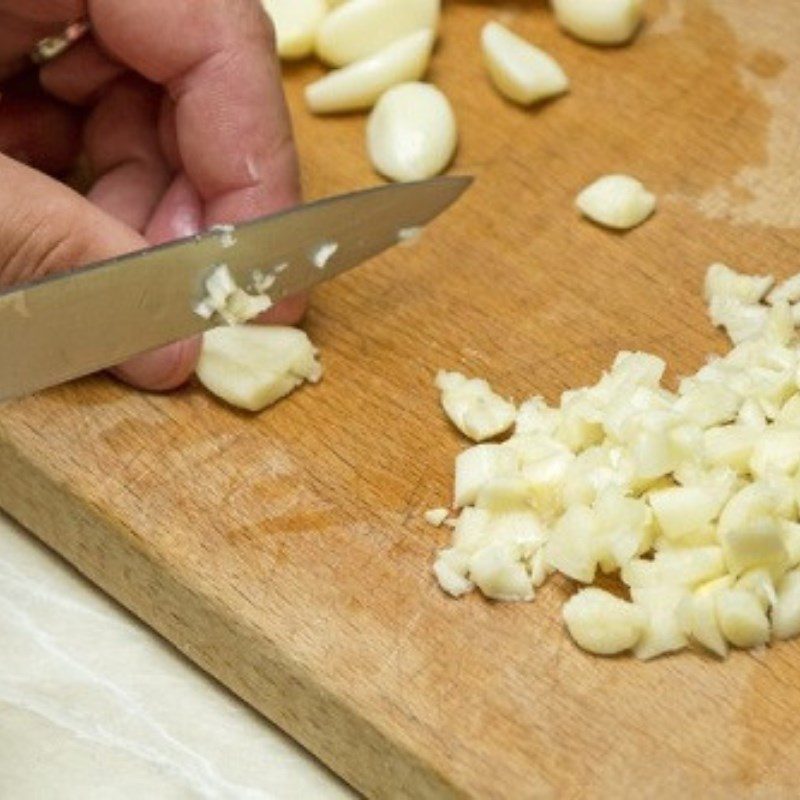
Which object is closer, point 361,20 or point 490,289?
point 490,289

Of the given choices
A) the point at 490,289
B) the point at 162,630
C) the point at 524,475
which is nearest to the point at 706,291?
the point at 490,289

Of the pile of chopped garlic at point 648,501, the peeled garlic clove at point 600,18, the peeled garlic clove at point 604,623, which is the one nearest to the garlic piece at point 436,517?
the pile of chopped garlic at point 648,501

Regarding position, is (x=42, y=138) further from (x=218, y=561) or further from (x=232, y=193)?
(x=218, y=561)

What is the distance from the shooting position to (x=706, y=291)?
5.74 ft

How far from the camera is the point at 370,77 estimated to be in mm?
1950

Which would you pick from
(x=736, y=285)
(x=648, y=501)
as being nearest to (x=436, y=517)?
(x=648, y=501)

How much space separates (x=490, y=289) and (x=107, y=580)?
50 centimetres

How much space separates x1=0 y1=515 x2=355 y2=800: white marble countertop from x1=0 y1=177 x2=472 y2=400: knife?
0.24 m

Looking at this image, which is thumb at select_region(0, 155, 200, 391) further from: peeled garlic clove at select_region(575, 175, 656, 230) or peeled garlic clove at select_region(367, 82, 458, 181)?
peeled garlic clove at select_region(575, 175, 656, 230)

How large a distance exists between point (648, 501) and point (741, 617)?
144 millimetres

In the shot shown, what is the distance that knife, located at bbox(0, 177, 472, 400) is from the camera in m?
1.51

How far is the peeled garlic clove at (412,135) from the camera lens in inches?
74.3

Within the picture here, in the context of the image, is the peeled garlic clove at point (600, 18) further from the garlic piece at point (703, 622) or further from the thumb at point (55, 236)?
the garlic piece at point (703, 622)

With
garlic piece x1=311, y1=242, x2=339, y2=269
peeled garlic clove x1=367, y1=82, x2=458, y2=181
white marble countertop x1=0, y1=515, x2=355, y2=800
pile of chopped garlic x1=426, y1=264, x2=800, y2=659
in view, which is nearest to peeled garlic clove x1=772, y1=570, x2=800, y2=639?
pile of chopped garlic x1=426, y1=264, x2=800, y2=659
